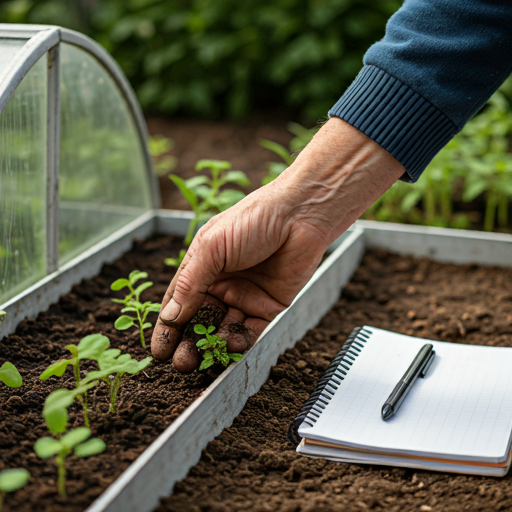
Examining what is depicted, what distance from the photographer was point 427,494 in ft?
4.36

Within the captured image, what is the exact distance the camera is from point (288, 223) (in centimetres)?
156

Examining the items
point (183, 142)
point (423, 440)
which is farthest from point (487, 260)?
point (183, 142)

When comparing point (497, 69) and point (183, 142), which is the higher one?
point (497, 69)

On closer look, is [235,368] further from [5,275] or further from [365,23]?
[365,23]

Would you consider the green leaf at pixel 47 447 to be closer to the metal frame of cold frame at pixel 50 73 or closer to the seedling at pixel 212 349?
the seedling at pixel 212 349

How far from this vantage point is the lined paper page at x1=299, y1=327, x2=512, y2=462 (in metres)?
1.41

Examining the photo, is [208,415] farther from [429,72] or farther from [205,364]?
[429,72]

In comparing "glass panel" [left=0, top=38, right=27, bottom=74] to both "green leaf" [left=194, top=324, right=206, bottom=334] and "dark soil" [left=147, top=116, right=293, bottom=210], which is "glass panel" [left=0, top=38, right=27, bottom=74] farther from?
"dark soil" [left=147, top=116, right=293, bottom=210]

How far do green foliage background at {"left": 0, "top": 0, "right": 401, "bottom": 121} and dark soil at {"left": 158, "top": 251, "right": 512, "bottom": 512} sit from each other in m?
3.45

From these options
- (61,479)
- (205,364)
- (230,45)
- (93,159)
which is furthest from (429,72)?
(230,45)

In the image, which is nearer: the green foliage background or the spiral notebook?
the spiral notebook

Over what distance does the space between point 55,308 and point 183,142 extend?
11.4ft

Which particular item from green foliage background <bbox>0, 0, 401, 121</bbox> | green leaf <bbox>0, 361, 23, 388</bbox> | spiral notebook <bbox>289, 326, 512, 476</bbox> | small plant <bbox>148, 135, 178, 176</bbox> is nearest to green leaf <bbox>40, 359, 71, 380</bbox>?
green leaf <bbox>0, 361, 23, 388</bbox>

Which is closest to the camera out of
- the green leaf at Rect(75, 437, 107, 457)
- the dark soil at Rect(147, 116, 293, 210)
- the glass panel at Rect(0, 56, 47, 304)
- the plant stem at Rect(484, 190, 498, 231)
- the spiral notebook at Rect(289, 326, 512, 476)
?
the green leaf at Rect(75, 437, 107, 457)
